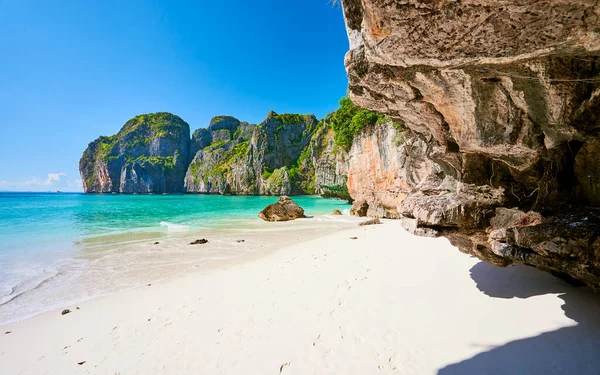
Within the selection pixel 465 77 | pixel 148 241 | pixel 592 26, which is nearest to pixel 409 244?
pixel 465 77

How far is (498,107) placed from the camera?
2855 mm

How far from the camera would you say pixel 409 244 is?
7945 millimetres

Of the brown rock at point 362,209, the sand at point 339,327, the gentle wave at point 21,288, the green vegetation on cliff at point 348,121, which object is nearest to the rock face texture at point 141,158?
the green vegetation on cliff at point 348,121

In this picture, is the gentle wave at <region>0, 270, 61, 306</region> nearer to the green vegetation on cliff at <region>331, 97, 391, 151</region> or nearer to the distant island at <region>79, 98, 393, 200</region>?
the green vegetation on cliff at <region>331, 97, 391, 151</region>

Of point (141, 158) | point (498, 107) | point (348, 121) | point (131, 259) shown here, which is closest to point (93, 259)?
point (131, 259)

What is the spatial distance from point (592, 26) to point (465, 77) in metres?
1.01

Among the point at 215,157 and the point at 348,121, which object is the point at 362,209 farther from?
the point at 215,157

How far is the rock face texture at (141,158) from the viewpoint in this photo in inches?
4048

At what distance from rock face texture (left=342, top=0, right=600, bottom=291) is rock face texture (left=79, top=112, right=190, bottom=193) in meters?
118

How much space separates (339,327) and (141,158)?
411ft

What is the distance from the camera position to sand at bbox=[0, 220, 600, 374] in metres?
3.02

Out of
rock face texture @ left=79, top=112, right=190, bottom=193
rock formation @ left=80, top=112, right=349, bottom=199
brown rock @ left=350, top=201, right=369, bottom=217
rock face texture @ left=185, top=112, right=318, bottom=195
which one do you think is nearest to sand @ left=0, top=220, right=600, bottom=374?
brown rock @ left=350, top=201, right=369, bottom=217

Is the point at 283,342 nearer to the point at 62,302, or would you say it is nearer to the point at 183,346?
the point at 183,346

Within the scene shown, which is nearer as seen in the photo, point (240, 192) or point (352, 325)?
point (352, 325)
